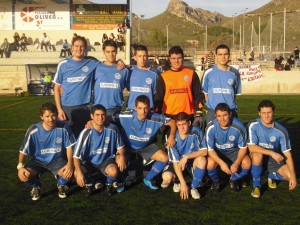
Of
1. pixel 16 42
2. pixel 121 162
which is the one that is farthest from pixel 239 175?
pixel 16 42

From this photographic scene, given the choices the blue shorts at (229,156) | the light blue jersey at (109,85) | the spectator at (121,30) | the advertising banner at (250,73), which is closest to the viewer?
the blue shorts at (229,156)

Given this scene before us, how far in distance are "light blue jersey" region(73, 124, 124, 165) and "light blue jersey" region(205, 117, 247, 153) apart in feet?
3.61

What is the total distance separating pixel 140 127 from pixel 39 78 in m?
18.6

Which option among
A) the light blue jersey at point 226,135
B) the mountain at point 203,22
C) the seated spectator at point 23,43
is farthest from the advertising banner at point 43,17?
the mountain at point 203,22

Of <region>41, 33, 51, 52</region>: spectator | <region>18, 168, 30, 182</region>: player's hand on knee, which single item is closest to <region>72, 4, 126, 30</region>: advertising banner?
<region>41, 33, 51, 52</region>: spectator

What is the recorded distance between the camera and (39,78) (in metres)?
23.1

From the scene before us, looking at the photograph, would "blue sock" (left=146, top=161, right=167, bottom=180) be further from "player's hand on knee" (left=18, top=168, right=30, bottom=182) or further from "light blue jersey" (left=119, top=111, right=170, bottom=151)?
"player's hand on knee" (left=18, top=168, right=30, bottom=182)

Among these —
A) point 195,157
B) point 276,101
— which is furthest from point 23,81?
point 195,157

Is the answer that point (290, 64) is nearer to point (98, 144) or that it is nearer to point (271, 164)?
point (271, 164)

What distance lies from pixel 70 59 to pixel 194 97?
73.0 inches

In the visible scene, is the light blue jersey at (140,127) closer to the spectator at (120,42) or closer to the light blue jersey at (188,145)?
the light blue jersey at (188,145)

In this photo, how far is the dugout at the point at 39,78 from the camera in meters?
20.5

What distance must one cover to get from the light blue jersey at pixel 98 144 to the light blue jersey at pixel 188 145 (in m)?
0.66

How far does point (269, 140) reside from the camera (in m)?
5.25
